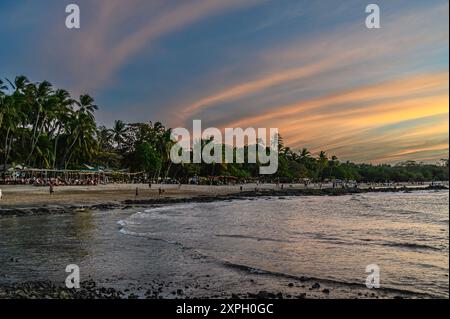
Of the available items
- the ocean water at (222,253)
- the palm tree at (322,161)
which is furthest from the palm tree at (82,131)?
the palm tree at (322,161)

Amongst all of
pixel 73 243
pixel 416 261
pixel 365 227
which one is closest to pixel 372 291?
pixel 416 261

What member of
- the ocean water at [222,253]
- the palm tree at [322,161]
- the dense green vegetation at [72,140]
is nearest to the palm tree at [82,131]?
the dense green vegetation at [72,140]

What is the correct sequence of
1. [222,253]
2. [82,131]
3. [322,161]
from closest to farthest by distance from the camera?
[222,253] < [82,131] < [322,161]

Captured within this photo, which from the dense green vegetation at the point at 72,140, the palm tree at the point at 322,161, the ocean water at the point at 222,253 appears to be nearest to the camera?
→ the ocean water at the point at 222,253

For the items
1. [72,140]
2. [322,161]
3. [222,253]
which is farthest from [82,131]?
[322,161]

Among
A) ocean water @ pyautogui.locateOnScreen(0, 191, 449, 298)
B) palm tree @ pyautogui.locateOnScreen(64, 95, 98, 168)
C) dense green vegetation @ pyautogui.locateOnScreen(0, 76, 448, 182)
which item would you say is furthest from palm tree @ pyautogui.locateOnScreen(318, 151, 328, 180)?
ocean water @ pyautogui.locateOnScreen(0, 191, 449, 298)

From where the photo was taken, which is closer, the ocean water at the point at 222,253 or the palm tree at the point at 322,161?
the ocean water at the point at 222,253

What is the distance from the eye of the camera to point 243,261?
40.1 feet

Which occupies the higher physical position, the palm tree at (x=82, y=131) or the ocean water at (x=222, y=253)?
the palm tree at (x=82, y=131)

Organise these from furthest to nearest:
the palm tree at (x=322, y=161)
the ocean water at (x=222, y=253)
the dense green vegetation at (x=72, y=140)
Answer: the palm tree at (x=322, y=161) < the dense green vegetation at (x=72, y=140) < the ocean water at (x=222, y=253)

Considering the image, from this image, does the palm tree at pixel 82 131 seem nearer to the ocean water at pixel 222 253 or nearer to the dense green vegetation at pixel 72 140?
the dense green vegetation at pixel 72 140

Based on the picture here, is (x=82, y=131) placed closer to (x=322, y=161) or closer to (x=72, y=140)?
(x=72, y=140)

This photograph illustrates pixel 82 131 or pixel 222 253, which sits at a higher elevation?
pixel 82 131
